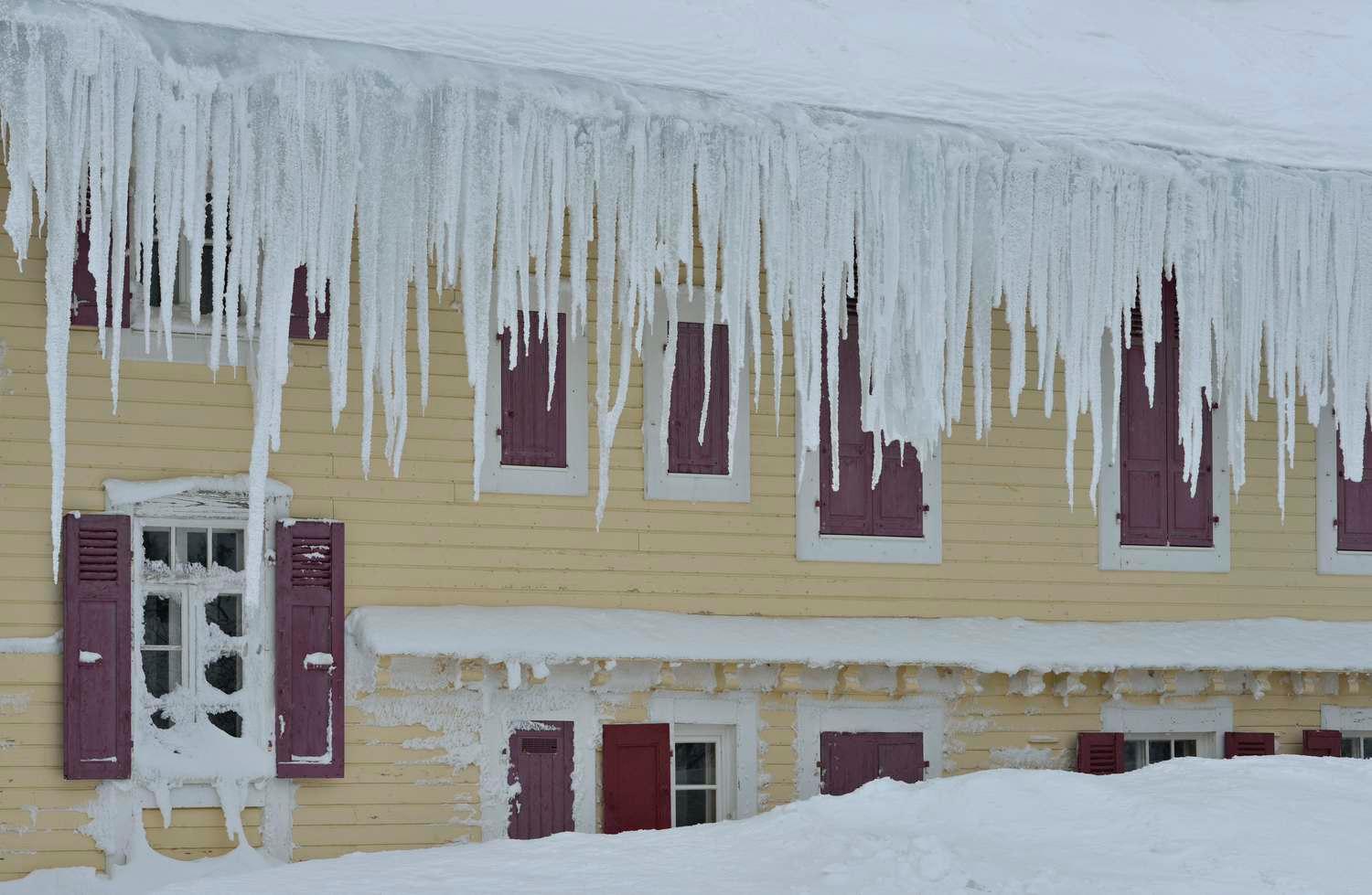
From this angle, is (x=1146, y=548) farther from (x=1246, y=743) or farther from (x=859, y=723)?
(x=859, y=723)

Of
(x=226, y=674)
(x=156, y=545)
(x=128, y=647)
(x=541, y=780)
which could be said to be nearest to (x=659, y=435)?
(x=541, y=780)

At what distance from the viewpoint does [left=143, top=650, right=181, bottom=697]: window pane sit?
11.2 m

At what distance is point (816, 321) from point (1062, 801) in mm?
3053

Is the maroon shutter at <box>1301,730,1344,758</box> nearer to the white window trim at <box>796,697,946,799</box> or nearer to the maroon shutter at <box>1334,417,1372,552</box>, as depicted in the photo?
the maroon shutter at <box>1334,417,1372,552</box>

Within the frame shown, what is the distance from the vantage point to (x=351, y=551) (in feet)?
37.7

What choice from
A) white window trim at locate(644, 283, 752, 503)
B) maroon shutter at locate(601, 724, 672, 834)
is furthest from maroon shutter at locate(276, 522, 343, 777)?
white window trim at locate(644, 283, 752, 503)

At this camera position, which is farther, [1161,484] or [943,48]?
[1161,484]

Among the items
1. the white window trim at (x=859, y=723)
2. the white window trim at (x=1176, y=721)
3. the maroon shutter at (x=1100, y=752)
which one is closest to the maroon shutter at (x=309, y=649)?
the white window trim at (x=859, y=723)

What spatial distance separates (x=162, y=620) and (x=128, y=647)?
1.29ft

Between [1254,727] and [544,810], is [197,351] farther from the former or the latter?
[1254,727]

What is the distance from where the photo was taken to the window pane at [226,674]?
37.0 feet

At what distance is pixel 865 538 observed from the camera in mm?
12664

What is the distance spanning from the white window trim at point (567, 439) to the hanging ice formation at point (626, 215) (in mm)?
210

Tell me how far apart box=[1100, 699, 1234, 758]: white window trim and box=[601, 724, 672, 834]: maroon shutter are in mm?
3260
